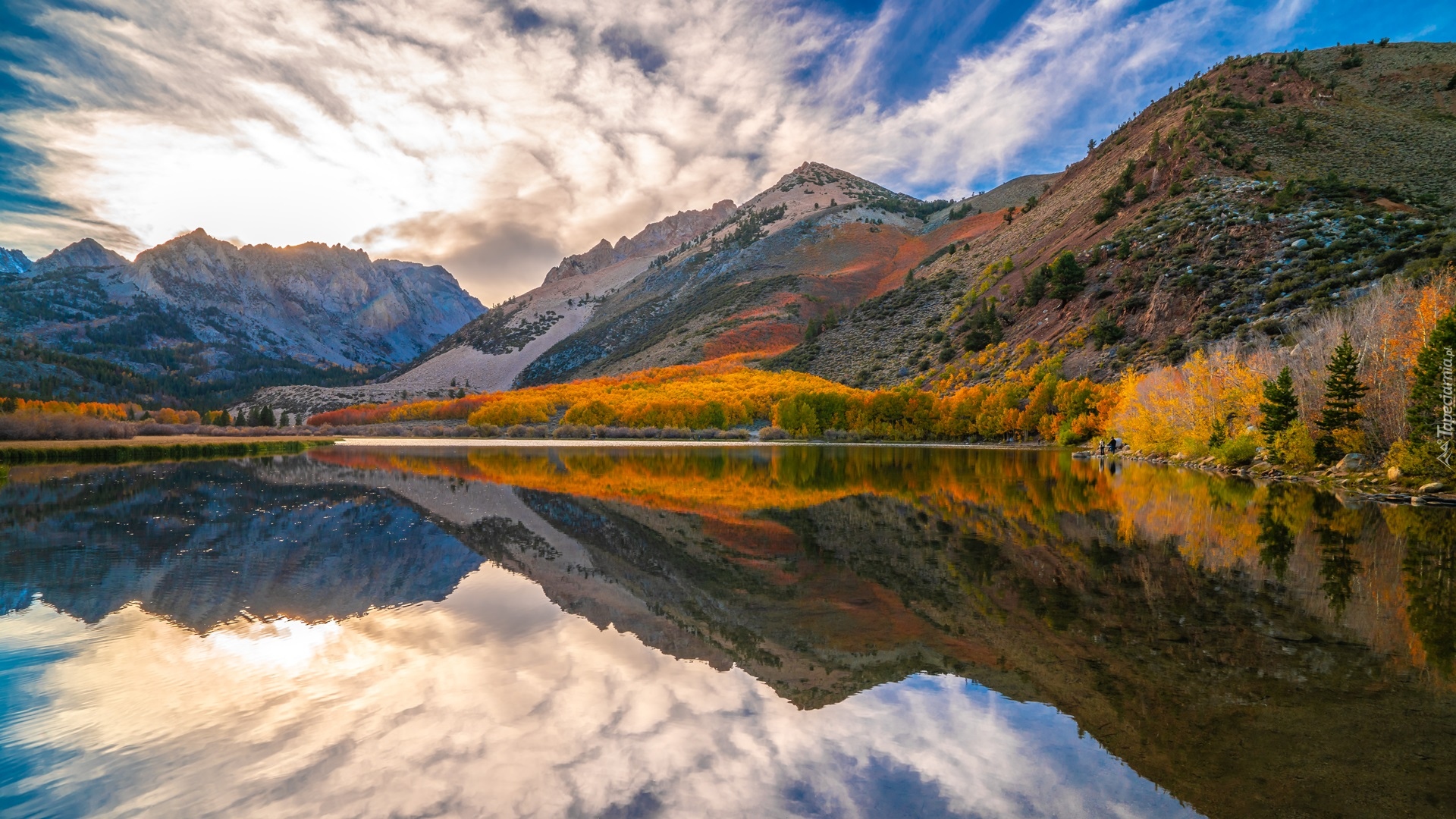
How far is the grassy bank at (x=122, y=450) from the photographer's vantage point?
4834 cm

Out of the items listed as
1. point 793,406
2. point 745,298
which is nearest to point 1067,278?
point 793,406

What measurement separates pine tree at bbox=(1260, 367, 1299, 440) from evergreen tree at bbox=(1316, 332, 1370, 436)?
1.82m

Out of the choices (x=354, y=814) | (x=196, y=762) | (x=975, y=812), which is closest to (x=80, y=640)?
(x=196, y=762)

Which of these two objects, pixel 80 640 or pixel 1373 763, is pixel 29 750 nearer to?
pixel 80 640

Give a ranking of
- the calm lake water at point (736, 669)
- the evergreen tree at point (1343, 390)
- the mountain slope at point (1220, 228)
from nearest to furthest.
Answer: the calm lake water at point (736, 669), the evergreen tree at point (1343, 390), the mountain slope at point (1220, 228)

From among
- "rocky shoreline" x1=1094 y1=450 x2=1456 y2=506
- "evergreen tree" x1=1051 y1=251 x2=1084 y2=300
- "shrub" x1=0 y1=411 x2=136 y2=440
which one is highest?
"evergreen tree" x1=1051 y1=251 x2=1084 y2=300

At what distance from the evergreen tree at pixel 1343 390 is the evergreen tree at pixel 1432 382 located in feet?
7.51

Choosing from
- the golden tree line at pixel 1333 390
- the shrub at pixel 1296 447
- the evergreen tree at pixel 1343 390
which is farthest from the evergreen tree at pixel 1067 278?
the evergreen tree at pixel 1343 390

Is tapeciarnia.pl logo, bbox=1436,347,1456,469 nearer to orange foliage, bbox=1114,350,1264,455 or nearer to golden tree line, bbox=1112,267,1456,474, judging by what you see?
golden tree line, bbox=1112,267,1456,474

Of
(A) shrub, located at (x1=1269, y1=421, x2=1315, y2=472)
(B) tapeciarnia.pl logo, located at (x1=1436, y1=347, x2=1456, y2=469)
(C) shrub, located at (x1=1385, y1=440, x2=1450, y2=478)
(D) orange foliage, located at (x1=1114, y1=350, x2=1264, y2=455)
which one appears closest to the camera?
(B) tapeciarnia.pl logo, located at (x1=1436, y1=347, x2=1456, y2=469)

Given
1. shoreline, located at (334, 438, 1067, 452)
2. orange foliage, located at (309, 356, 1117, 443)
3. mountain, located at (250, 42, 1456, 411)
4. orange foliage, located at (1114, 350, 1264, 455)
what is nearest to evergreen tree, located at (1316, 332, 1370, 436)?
orange foliage, located at (1114, 350, 1264, 455)

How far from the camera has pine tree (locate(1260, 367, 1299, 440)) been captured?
99.9ft

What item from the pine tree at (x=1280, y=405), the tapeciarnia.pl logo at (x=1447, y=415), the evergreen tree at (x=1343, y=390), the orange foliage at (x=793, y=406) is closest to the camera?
the tapeciarnia.pl logo at (x=1447, y=415)

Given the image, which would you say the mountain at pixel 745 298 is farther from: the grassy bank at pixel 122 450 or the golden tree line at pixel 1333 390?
the golden tree line at pixel 1333 390
